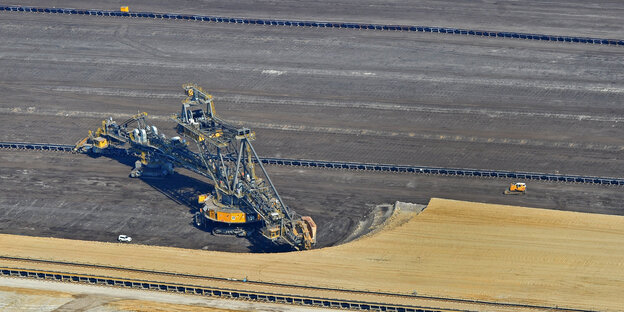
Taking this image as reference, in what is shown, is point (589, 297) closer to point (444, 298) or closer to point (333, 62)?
point (444, 298)

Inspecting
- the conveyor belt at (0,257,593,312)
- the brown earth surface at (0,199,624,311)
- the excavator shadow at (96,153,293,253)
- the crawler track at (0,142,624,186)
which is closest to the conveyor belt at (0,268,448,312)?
the conveyor belt at (0,257,593,312)

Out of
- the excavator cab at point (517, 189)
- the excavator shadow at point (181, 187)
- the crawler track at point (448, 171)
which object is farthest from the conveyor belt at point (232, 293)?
the crawler track at point (448, 171)

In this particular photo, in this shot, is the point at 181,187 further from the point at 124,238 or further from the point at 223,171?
the point at 124,238

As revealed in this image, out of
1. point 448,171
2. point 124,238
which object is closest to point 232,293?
point 124,238

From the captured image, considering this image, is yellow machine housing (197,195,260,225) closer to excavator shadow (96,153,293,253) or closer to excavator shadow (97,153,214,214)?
excavator shadow (96,153,293,253)

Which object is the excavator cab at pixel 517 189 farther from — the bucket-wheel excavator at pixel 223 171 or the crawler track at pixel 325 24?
the crawler track at pixel 325 24

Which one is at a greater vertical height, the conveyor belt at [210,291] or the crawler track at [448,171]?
the crawler track at [448,171]
